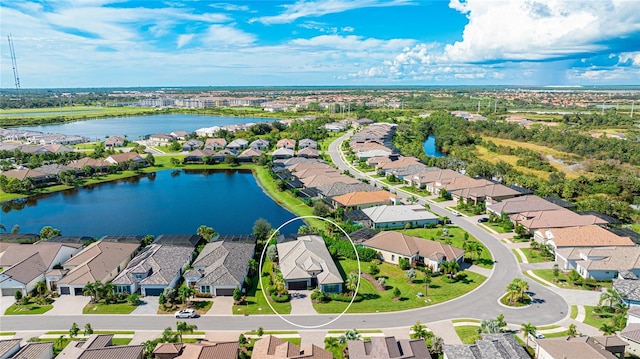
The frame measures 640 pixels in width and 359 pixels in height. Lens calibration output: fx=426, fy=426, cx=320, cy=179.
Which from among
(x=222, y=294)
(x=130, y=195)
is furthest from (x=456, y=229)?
(x=130, y=195)

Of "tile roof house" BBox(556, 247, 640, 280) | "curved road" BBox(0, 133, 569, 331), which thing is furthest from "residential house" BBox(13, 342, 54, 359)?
"tile roof house" BBox(556, 247, 640, 280)

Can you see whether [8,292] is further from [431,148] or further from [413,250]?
[431,148]

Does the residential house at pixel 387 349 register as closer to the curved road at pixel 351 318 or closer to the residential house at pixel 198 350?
the curved road at pixel 351 318

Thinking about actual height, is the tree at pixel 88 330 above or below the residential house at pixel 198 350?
below

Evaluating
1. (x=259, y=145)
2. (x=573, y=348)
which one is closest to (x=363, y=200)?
(x=573, y=348)

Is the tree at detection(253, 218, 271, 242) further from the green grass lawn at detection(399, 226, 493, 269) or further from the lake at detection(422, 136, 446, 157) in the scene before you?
the lake at detection(422, 136, 446, 157)

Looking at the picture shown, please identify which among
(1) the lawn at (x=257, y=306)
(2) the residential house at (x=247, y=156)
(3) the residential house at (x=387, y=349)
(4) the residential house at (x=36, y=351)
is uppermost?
(2) the residential house at (x=247, y=156)

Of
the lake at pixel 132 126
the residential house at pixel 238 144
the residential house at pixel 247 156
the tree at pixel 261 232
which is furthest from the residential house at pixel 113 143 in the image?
the tree at pixel 261 232
